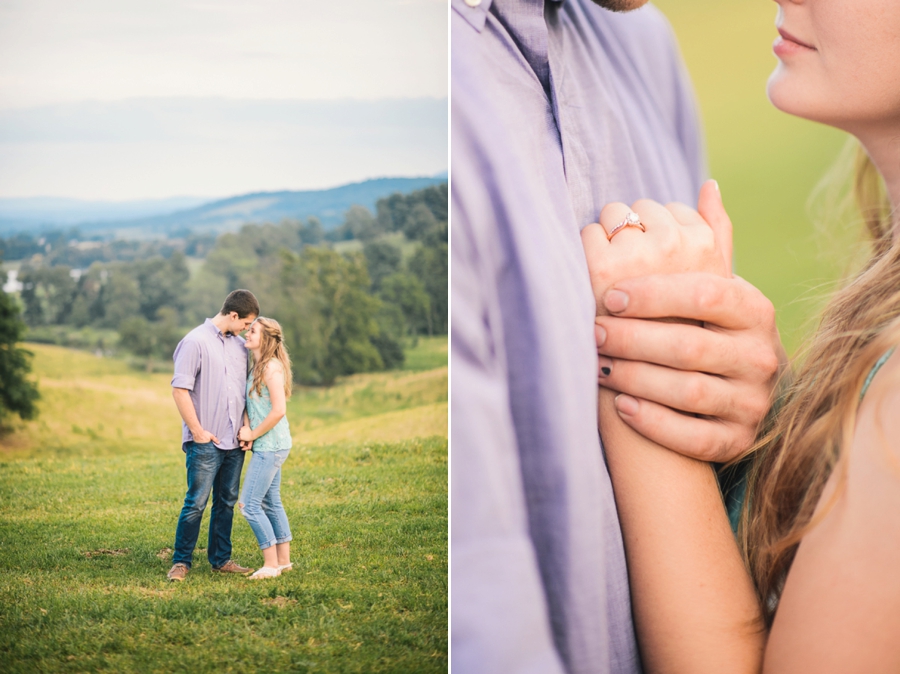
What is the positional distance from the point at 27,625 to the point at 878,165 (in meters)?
1.63

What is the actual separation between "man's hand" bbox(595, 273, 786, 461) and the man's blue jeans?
86 centimetres

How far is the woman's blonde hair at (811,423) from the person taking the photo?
2.35 ft

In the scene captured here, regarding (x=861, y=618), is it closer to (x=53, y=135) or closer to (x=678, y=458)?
(x=678, y=458)

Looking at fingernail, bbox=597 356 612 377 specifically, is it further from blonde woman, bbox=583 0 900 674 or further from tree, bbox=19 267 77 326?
tree, bbox=19 267 77 326

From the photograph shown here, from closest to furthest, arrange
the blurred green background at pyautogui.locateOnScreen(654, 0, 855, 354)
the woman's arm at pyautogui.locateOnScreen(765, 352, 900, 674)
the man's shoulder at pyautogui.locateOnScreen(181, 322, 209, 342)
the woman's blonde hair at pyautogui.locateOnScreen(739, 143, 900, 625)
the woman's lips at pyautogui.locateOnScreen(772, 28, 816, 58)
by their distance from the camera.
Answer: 1. the woman's arm at pyautogui.locateOnScreen(765, 352, 900, 674)
2. the woman's blonde hair at pyautogui.locateOnScreen(739, 143, 900, 625)
3. the woman's lips at pyautogui.locateOnScreen(772, 28, 816, 58)
4. the man's shoulder at pyautogui.locateOnScreen(181, 322, 209, 342)
5. the blurred green background at pyautogui.locateOnScreen(654, 0, 855, 354)

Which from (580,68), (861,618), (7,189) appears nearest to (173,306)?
(7,189)

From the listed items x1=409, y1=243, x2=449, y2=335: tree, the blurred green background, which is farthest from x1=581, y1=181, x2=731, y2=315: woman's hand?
the blurred green background

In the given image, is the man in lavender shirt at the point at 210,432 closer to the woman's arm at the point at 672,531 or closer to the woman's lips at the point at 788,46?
the woman's arm at the point at 672,531

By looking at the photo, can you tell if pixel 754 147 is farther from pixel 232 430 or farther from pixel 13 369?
pixel 13 369

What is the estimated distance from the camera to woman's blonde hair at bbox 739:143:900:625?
2.35ft

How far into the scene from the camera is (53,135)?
1.36 m

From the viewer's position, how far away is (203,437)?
131 centimetres

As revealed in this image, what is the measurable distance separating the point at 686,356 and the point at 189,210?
1167 millimetres


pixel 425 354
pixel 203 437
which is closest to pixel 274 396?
pixel 203 437
